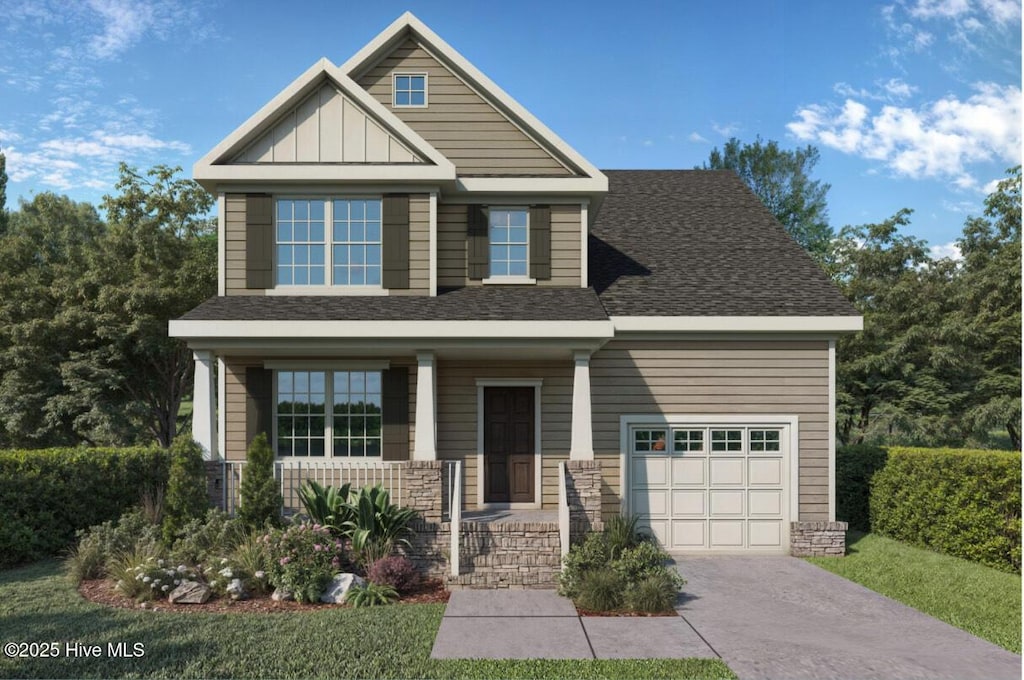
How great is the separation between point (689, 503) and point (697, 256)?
517cm

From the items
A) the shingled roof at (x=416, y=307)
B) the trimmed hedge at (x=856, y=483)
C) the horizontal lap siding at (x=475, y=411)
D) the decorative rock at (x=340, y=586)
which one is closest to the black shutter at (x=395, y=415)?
the horizontal lap siding at (x=475, y=411)

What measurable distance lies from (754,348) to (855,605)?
4.89m

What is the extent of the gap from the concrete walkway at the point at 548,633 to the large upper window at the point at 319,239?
6344 millimetres

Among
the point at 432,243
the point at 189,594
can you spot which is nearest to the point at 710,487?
the point at 432,243

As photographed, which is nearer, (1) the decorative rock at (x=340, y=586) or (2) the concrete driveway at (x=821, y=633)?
(2) the concrete driveway at (x=821, y=633)

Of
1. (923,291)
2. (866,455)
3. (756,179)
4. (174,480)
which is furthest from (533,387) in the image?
(756,179)

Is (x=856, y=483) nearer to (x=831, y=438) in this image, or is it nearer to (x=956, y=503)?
(x=831, y=438)

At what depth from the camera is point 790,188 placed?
33.7 m

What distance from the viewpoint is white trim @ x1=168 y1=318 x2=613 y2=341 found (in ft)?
35.9

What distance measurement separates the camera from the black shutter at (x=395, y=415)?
12211mm

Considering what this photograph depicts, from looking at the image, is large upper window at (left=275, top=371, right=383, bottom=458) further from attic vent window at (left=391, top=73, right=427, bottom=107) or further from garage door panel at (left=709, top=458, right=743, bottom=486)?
garage door panel at (left=709, top=458, right=743, bottom=486)

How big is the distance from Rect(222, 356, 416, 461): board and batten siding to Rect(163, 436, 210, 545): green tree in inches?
64.3

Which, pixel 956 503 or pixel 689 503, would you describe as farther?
pixel 689 503

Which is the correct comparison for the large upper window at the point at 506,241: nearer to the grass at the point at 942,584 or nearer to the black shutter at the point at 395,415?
the black shutter at the point at 395,415
